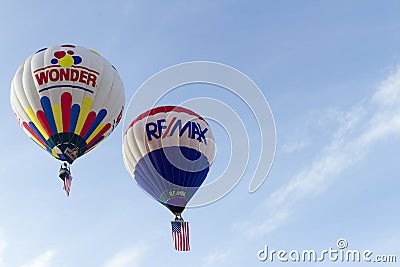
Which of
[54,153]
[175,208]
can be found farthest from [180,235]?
[54,153]

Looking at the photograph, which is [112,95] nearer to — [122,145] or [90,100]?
[90,100]

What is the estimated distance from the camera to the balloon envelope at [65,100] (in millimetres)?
21672

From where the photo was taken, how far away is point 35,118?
2181cm

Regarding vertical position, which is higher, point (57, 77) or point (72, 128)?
point (57, 77)

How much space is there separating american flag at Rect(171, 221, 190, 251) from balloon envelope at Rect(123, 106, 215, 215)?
1.60ft

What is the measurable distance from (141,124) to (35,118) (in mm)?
3769

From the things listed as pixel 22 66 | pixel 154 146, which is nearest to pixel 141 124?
pixel 154 146

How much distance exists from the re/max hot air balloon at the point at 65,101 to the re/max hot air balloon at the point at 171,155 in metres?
1.35

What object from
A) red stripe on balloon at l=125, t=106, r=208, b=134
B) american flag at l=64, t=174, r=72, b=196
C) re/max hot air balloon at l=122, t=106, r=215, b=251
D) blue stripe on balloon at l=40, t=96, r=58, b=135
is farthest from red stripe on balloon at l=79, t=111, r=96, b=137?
red stripe on balloon at l=125, t=106, r=208, b=134

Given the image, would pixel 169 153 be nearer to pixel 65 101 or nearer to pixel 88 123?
pixel 88 123

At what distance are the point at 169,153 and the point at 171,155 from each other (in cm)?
10

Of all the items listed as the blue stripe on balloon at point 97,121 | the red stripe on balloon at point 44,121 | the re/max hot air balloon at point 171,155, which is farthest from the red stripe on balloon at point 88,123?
the re/max hot air balloon at point 171,155

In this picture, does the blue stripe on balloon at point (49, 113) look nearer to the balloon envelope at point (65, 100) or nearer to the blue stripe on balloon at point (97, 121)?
the balloon envelope at point (65, 100)

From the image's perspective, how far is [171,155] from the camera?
22.9 m
